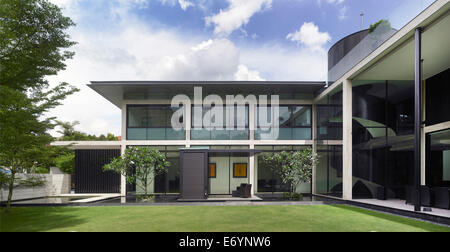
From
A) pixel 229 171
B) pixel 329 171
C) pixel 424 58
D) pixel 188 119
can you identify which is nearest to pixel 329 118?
pixel 329 171

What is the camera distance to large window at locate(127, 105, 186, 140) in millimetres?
19312

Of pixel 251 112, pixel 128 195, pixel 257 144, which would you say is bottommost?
pixel 128 195

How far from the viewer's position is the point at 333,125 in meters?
16.6

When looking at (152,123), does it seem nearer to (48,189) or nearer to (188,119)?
(188,119)

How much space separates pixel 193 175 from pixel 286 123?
7596mm

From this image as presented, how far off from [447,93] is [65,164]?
24.8 meters

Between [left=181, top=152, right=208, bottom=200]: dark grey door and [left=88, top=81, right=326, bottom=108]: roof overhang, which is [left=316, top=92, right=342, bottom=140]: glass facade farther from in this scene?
[left=181, top=152, right=208, bottom=200]: dark grey door

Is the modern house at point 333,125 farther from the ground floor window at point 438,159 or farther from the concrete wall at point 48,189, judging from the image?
the concrete wall at point 48,189

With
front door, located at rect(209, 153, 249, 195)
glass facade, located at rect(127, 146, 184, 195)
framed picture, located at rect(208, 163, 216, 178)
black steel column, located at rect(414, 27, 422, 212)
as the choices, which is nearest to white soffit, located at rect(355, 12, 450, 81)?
black steel column, located at rect(414, 27, 422, 212)

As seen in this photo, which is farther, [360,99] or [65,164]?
[65,164]

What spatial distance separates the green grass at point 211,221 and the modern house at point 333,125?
215 centimetres
